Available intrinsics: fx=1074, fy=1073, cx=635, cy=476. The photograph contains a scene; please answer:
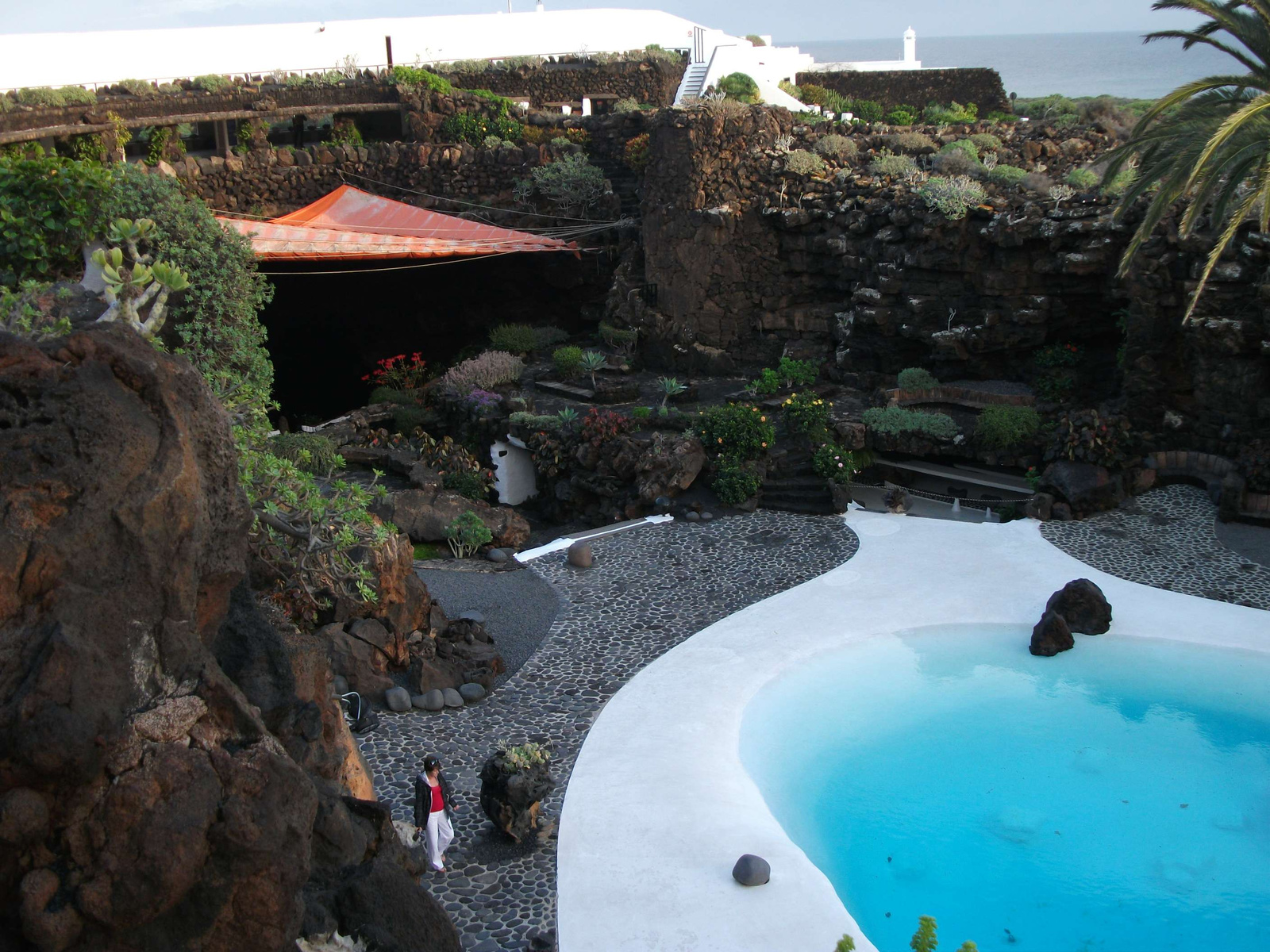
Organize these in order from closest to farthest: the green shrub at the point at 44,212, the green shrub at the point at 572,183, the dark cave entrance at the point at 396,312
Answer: the green shrub at the point at 44,212 < the green shrub at the point at 572,183 < the dark cave entrance at the point at 396,312

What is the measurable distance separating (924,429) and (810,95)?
17.4 m

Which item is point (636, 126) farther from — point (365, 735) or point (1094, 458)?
point (365, 735)

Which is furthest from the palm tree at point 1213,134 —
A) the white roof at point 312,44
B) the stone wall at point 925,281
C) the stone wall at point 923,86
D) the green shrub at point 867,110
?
the white roof at point 312,44

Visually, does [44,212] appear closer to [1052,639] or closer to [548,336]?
[548,336]

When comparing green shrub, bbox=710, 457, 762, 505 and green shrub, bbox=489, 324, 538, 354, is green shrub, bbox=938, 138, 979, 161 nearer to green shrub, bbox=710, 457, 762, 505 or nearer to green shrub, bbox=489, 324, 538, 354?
green shrub, bbox=710, 457, 762, 505

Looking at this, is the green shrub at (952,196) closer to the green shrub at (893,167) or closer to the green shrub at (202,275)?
the green shrub at (893,167)

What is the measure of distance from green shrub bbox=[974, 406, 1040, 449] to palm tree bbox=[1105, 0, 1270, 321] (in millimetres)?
2707

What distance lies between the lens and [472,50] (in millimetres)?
35219

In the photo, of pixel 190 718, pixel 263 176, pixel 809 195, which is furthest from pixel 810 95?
pixel 190 718

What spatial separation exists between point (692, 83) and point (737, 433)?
1607 cm

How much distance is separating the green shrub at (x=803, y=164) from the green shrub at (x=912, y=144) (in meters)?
2.48

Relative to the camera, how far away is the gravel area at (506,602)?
39.6 ft

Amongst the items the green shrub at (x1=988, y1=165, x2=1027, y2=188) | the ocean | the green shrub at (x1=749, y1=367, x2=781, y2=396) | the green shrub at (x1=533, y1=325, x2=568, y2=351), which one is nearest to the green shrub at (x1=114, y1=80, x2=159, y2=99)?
the green shrub at (x1=533, y1=325, x2=568, y2=351)

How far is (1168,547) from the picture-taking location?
45.9ft
